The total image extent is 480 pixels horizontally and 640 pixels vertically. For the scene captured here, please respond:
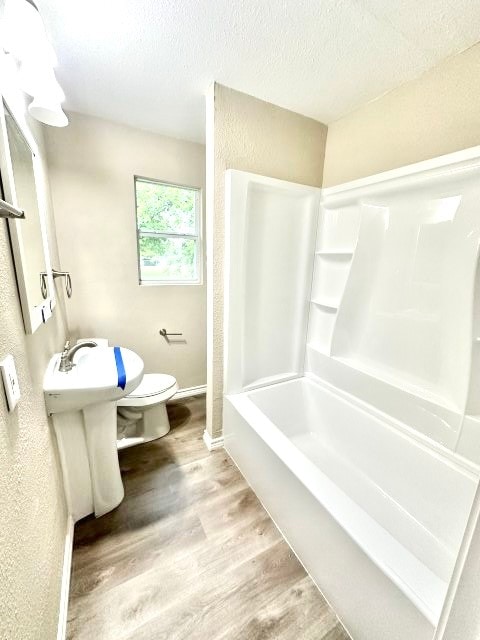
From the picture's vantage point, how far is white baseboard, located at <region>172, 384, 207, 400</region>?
2.48m

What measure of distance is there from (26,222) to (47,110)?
0.46m

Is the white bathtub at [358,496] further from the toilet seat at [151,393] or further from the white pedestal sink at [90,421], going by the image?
the white pedestal sink at [90,421]

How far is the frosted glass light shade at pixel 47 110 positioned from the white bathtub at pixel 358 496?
1663mm

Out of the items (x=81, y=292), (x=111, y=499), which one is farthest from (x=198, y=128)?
(x=111, y=499)

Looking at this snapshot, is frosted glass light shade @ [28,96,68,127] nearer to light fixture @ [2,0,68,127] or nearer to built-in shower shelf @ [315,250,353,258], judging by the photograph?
light fixture @ [2,0,68,127]

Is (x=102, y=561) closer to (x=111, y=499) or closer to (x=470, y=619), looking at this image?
(x=111, y=499)

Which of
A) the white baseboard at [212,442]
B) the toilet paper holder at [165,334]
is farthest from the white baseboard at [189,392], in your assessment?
the white baseboard at [212,442]

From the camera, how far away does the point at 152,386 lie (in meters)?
1.91

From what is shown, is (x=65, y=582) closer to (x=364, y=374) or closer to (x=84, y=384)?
(x=84, y=384)

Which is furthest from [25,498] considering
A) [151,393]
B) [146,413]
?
[146,413]

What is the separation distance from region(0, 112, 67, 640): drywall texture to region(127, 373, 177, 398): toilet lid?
30.3 inches

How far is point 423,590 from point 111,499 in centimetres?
141

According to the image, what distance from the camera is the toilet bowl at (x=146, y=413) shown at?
178 cm

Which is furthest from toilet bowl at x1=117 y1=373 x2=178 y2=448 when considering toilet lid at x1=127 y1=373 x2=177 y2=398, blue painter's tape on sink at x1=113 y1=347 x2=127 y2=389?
blue painter's tape on sink at x1=113 y1=347 x2=127 y2=389
